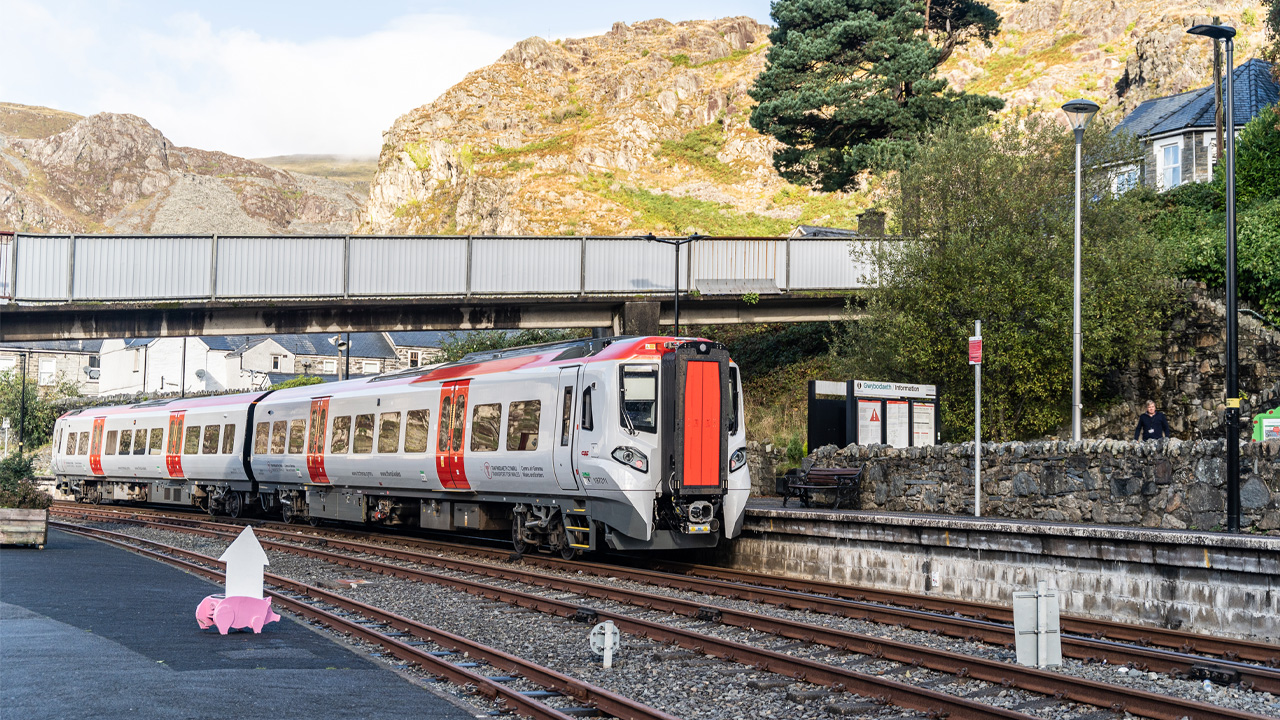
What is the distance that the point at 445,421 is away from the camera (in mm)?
21000

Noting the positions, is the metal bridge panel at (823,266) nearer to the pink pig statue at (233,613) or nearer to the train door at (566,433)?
the train door at (566,433)

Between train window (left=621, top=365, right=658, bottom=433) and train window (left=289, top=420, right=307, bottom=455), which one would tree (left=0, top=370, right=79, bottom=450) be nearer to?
train window (left=289, top=420, right=307, bottom=455)

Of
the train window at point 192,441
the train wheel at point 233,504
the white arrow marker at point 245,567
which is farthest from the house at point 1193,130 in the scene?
the white arrow marker at point 245,567

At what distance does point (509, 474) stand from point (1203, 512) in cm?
1010

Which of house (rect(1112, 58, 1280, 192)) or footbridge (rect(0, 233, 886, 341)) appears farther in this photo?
house (rect(1112, 58, 1280, 192))

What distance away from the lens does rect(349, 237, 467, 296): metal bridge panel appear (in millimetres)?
32875

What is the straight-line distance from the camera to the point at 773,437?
120 feet

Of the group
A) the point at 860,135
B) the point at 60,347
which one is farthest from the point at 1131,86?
the point at 60,347

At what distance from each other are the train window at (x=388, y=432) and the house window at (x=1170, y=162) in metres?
42.8

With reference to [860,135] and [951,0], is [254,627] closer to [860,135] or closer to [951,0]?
[860,135]

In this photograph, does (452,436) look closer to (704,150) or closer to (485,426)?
(485,426)

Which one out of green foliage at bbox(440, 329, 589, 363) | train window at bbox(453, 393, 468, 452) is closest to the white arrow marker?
train window at bbox(453, 393, 468, 452)

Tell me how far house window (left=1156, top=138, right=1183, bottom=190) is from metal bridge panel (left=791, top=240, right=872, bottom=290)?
24.8 m

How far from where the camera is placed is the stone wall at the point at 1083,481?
52.1ft
